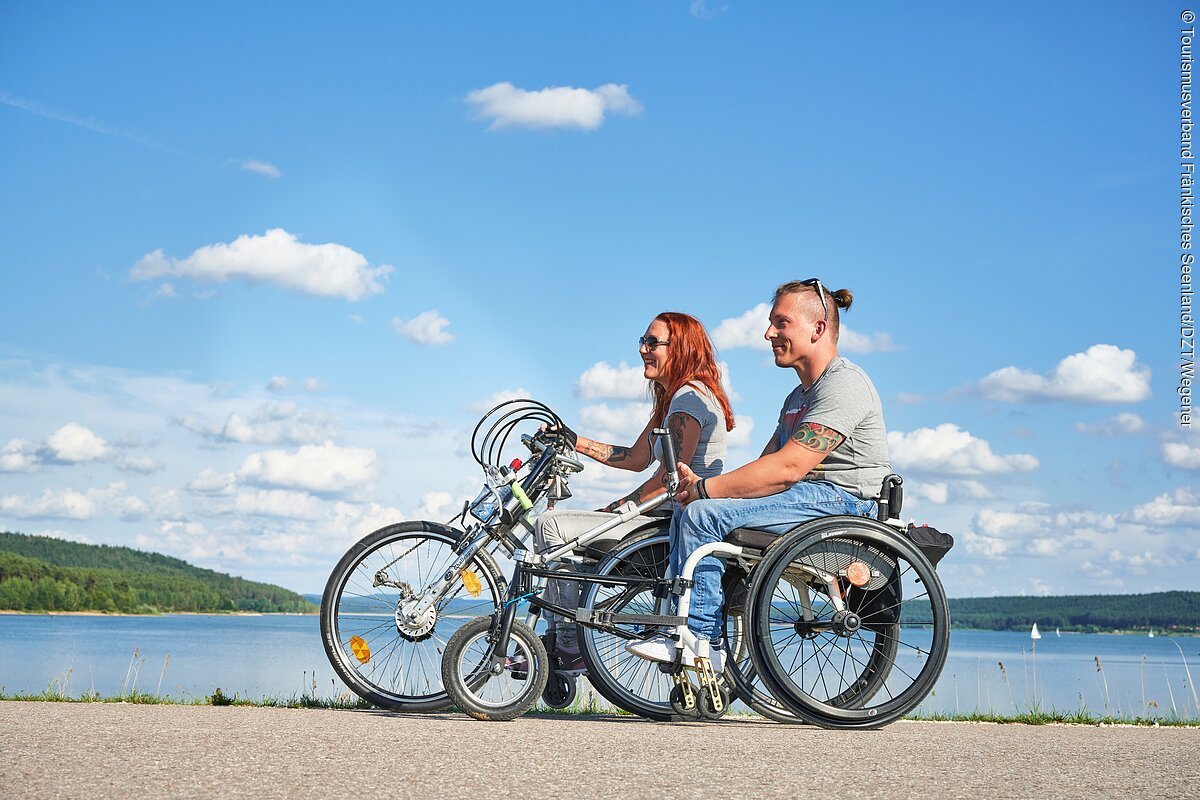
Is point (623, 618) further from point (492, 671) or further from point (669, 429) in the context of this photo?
point (669, 429)

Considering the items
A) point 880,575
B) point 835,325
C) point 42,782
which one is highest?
point 835,325

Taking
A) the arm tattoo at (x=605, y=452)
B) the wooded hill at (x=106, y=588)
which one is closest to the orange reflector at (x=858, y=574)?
the arm tattoo at (x=605, y=452)

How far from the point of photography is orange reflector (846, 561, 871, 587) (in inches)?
214

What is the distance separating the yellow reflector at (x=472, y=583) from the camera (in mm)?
5957

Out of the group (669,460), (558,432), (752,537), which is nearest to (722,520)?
(752,537)

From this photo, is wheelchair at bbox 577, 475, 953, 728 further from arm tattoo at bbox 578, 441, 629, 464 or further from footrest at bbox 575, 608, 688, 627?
arm tattoo at bbox 578, 441, 629, 464

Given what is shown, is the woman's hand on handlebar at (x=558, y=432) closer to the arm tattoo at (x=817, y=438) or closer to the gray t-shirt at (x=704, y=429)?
the gray t-shirt at (x=704, y=429)

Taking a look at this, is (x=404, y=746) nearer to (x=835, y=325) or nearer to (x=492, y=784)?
(x=492, y=784)

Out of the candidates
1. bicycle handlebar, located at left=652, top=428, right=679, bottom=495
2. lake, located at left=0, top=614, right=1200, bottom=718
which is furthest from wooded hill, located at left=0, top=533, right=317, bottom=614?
bicycle handlebar, located at left=652, top=428, right=679, bottom=495

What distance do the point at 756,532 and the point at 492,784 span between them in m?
2.37

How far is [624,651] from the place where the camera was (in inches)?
231

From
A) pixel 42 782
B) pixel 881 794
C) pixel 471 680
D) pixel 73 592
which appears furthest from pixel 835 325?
pixel 73 592

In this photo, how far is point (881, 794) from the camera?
3.50 meters

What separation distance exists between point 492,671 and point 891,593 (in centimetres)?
196
